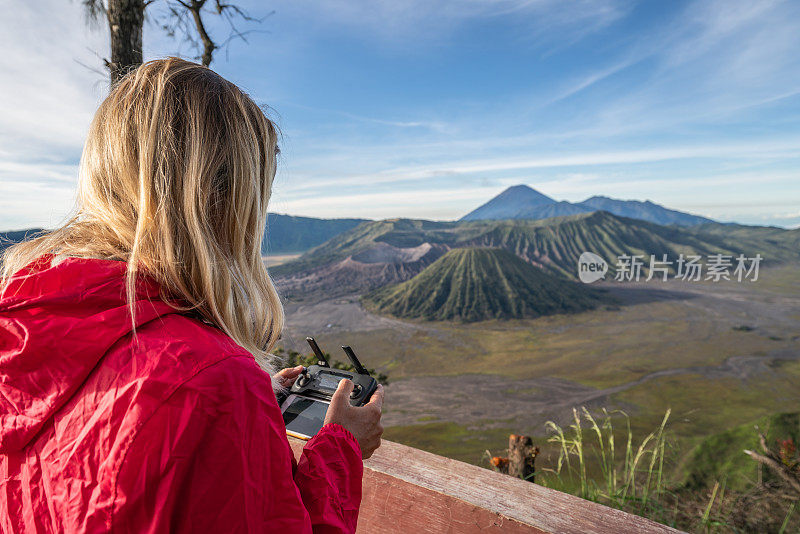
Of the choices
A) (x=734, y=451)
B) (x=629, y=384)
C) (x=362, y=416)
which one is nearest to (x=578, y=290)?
(x=629, y=384)

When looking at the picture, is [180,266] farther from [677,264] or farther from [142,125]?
[677,264]

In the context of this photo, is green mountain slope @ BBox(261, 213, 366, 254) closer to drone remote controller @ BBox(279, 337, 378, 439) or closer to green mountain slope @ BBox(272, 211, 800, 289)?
green mountain slope @ BBox(272, 211, 800, 289)

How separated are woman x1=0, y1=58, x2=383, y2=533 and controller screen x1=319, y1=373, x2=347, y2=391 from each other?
7.9 inches

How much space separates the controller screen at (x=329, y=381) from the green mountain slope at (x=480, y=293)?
3989 cm

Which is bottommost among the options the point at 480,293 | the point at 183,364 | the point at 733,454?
the point at 480,293

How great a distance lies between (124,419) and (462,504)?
813mm

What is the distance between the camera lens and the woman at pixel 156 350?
472mm

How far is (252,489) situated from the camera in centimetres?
49

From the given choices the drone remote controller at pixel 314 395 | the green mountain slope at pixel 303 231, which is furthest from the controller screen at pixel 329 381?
the green mountain slope at pixel 303 231

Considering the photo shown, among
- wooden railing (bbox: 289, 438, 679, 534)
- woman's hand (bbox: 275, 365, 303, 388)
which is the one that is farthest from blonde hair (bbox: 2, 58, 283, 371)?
wooden railing (bbox: 289, 438, 679, 534)

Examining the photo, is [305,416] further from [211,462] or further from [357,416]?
[211,462]

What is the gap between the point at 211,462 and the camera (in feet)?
1.56

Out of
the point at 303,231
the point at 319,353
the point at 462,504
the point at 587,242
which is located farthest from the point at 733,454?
the point at 303,231

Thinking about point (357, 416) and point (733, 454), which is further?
point (733, 454)
